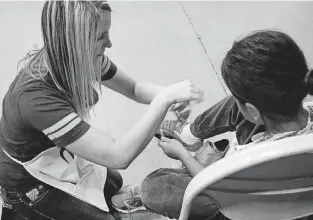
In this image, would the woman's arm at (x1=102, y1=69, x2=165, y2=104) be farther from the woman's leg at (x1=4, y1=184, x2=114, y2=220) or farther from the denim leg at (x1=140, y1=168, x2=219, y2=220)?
the woman's leg at (x1=4, y1=184, x2=114, y2=220)

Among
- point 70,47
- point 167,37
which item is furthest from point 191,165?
point 167,37

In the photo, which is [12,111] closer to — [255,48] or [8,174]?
[8,174]

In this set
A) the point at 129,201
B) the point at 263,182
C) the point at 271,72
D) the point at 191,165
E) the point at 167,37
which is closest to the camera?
the point at 263,182

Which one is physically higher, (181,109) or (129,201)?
(181,109)

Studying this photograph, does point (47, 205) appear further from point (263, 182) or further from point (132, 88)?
point (263, 182)

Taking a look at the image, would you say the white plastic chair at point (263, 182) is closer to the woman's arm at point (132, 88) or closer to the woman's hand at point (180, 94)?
the woman's hand at point (180, 94)

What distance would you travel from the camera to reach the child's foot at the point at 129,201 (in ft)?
5.58

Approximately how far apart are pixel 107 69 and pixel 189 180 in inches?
18.0

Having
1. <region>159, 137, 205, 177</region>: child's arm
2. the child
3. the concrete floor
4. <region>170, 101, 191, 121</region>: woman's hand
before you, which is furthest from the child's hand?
the concrete floor

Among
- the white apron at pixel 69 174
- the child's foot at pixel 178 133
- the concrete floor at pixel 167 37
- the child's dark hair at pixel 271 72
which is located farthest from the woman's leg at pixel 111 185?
the child's dark hair at pixel 271 72

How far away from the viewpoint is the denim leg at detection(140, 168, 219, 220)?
135cm

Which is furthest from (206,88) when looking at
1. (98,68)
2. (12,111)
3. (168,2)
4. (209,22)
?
(12,111)

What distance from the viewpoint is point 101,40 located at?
3.90 feet

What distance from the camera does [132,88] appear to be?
160cm
